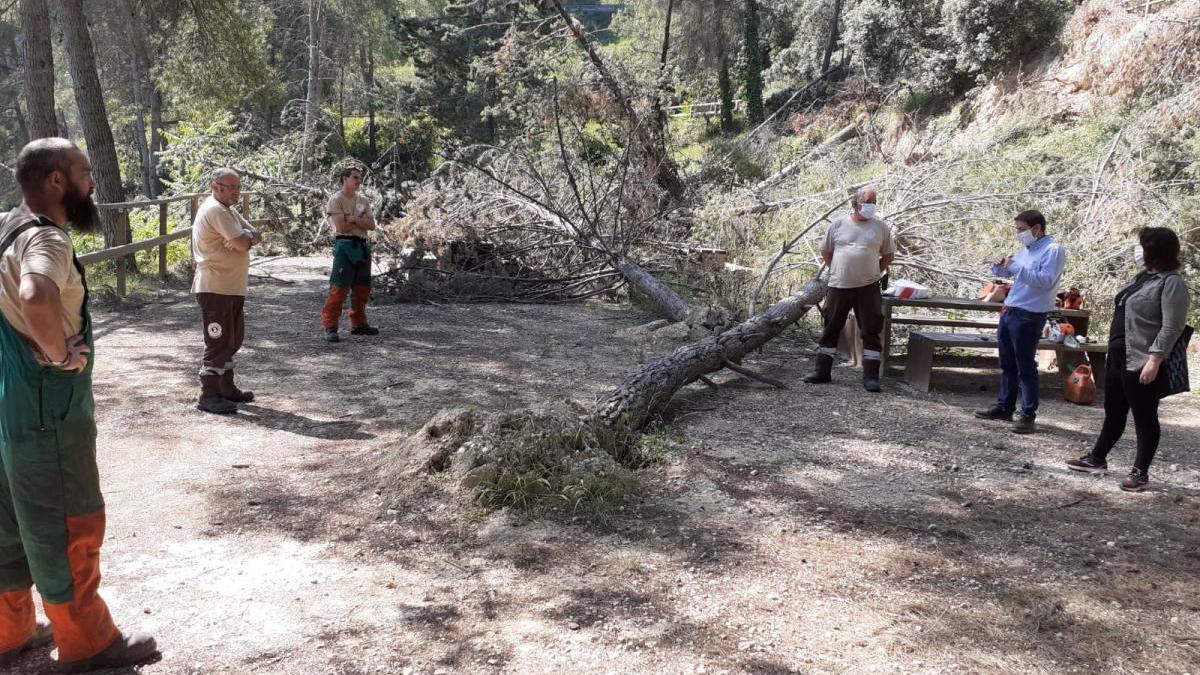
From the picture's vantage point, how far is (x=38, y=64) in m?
10.3

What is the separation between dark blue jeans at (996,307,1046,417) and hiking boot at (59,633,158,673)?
5215 millimetres

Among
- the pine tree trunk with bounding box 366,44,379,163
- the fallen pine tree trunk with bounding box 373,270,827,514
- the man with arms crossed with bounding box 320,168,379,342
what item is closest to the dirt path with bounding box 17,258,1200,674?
the fallen pine tree trunk with bounding box 373,270,827,514

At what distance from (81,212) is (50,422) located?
68 centimetres

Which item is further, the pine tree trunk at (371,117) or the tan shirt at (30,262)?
the pine tree trunk at (371,117)

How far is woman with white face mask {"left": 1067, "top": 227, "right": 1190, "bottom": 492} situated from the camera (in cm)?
431

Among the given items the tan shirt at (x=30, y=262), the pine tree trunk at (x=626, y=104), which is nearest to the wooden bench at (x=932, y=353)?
the tan shirt at (x=30, y=262)

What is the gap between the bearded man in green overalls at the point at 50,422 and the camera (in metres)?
2.55

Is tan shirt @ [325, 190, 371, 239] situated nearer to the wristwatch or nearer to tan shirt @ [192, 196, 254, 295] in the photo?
tan shirt @ [192, 196, 254, 295]

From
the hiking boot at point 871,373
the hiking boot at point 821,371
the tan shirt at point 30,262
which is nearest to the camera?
the tan shirt at point 30,262

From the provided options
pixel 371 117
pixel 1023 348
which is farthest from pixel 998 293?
pixel 371 117

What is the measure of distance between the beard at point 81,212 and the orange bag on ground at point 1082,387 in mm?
6645

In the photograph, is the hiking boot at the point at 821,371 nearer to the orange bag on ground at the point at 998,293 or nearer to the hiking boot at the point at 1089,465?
the orange bag on ground at the point at 998,293

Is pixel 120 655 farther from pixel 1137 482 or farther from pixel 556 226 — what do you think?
pixel 556 226

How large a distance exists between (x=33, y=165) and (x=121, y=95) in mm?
36435
